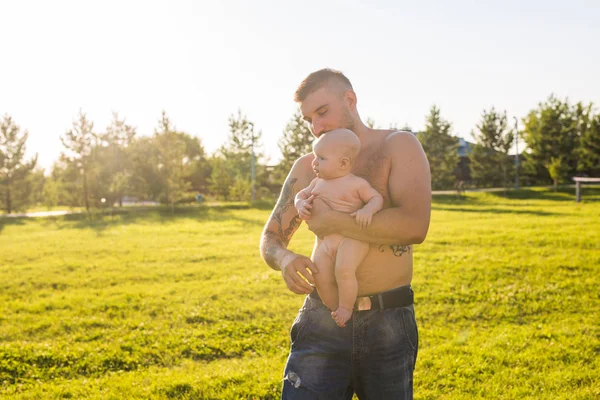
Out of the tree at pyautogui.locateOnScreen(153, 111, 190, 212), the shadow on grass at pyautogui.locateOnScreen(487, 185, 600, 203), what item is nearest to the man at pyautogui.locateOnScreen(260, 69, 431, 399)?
the tree at pyautogui.locateOnScreen(153, 111, 190, 212)

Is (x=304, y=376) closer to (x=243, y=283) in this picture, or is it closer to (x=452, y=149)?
(x=243, y=283)

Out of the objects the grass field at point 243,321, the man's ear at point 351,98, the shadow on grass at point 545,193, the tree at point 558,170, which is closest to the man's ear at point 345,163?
the man's ear at point 351,98

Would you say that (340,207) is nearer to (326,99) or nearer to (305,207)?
(305,207)

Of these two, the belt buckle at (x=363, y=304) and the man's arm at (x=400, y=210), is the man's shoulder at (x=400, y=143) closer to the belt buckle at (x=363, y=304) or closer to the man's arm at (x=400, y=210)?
the man's arm at (x=400, y=210)

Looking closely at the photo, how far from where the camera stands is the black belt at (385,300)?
9.60ft

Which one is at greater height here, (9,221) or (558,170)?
(558,170)

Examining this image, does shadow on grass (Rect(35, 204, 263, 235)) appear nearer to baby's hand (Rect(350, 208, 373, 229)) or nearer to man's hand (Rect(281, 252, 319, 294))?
man's hand (Rect(281, 252, 319, 294))

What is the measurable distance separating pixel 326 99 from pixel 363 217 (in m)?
0.71

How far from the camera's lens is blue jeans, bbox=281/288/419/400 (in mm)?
2922

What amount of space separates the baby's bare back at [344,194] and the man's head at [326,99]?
318 millimetres

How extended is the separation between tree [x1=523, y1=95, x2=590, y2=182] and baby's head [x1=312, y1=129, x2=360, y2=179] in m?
50.5

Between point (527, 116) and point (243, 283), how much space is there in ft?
163

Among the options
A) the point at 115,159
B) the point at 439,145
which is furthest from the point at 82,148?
the point at 439,145

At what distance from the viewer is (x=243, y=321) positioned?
9039 mm
